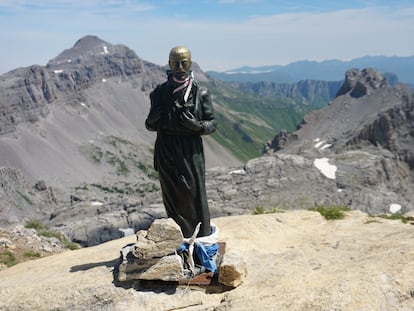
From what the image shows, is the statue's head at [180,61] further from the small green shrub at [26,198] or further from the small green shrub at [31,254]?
the small green shrub at [26,198]

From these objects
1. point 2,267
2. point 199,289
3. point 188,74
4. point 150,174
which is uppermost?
point 188,74

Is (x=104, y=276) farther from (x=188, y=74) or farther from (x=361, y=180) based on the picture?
(x=361, y=180)

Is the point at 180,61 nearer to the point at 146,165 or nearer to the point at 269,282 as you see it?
the point at 269,282

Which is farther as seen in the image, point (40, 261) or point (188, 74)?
point (40, 261)

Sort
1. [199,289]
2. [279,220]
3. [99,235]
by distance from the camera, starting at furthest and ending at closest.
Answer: [99,235] < [279,220] < [199,289]

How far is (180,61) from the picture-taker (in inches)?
410

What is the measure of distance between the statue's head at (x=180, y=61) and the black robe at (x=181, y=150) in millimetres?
289

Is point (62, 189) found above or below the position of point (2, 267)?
below

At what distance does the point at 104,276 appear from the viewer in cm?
1041

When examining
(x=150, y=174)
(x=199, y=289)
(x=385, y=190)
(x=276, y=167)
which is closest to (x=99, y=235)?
(x=276, y=167)

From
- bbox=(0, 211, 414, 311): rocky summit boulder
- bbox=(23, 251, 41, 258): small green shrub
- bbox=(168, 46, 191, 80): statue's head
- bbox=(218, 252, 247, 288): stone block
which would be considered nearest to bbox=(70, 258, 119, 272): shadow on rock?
bbox=(0, 211, 414, 311): rocky summit boulder

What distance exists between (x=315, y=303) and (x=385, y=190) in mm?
83932

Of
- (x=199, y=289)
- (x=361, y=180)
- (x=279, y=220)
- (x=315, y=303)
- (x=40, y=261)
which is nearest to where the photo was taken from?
(x=315, y=303)

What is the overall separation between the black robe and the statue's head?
0.95 ft
